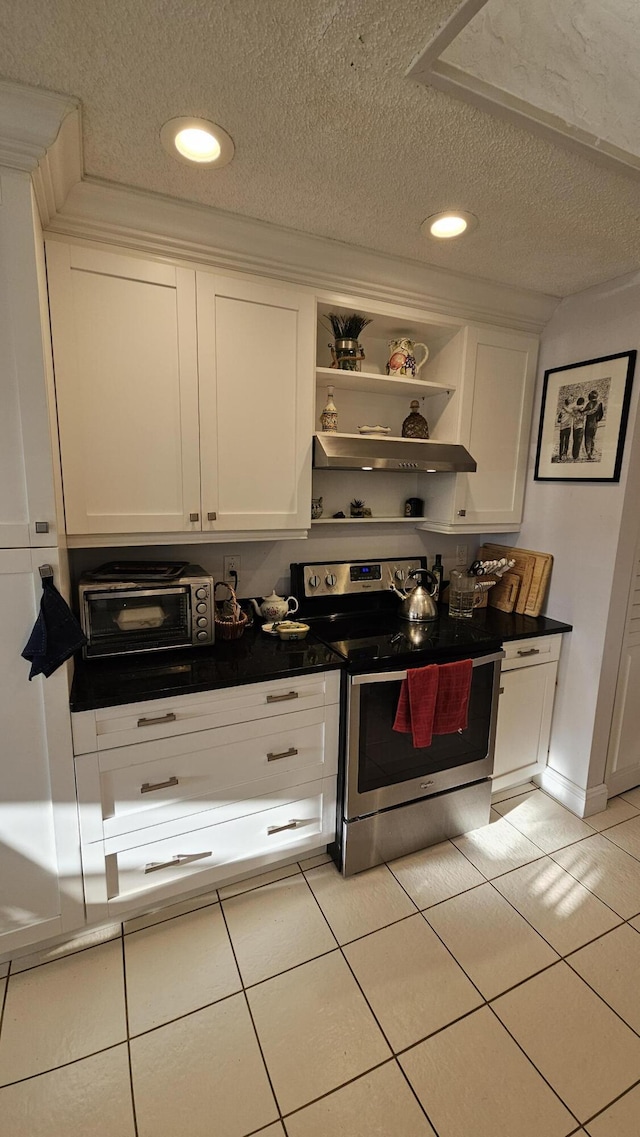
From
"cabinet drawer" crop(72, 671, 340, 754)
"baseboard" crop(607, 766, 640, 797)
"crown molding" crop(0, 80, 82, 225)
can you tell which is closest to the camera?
"crown molding" crop(0, 80, 82, 225)

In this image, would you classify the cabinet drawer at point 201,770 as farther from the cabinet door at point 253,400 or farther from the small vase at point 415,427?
the small vase at point 415,427

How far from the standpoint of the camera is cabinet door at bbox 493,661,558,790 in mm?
2236

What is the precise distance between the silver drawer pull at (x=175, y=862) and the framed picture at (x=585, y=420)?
225 centimetres

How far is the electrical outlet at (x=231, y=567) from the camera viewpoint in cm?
219

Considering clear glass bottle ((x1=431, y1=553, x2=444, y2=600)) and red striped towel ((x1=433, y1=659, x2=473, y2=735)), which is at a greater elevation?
clear glass bottle ((x1=431, y1=553, x2=444, y2=600))

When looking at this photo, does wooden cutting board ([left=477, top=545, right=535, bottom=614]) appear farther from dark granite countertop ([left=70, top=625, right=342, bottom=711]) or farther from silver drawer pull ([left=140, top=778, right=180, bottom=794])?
silver drawer pull ([left=140, top=778, right=180, bottom=794])

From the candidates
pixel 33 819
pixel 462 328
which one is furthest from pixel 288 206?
pixel 33 819

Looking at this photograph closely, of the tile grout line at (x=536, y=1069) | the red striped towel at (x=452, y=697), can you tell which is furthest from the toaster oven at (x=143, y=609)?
the tile grout line at (x=536, y=1069)

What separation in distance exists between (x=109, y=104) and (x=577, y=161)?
1.22 m

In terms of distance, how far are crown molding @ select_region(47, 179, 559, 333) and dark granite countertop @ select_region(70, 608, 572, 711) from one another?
4.69 ft

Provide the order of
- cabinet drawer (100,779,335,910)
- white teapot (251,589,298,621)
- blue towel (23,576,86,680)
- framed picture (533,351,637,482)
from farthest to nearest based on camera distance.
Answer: white teapot (251,589,298,621) < framed picture (533,351,637,482) < cabinet drawer (100,779,335,910) < blue towel (23,576,86,680)

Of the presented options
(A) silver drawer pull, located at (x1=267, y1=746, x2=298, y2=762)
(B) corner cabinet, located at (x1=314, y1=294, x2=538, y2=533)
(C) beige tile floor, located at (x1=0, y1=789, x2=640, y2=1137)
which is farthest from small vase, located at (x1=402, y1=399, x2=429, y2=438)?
(C) beige tile floor, located at (x1=0, y1=789, x2=640, y2=1137)

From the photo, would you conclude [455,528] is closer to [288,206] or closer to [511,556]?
[511,556]

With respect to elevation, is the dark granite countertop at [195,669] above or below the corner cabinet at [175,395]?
below
